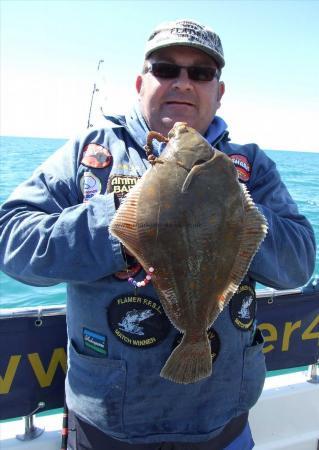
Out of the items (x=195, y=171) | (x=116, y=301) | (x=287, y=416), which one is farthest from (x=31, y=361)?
(x=287, y=416)

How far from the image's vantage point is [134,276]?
2160 millimetres

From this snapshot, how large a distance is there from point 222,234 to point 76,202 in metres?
0.90

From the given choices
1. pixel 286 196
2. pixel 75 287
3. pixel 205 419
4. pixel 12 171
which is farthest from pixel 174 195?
pixel 12 171

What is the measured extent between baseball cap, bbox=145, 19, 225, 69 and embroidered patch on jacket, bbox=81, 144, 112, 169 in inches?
24.6

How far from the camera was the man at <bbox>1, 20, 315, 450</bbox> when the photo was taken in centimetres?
199

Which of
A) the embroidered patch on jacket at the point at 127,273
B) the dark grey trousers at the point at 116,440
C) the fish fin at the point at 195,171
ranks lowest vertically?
the dark grey trousers at the point at 116,440

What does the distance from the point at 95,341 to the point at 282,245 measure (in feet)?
3.52

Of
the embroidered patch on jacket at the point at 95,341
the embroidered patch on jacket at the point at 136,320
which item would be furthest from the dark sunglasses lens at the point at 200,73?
the embroidered patch on jacket at the point at 95,341

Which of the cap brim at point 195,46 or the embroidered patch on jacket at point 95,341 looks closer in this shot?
the embroidered patch on jacket at point 95,341

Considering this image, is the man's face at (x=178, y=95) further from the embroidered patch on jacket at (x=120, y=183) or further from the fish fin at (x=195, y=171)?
the fish fin at (x=195, y=171)

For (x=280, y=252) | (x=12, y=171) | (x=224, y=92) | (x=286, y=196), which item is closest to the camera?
(x=280, y=252)

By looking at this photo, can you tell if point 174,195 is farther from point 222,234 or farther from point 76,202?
point 76,202

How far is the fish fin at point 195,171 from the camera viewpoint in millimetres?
1794

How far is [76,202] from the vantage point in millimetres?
2350
